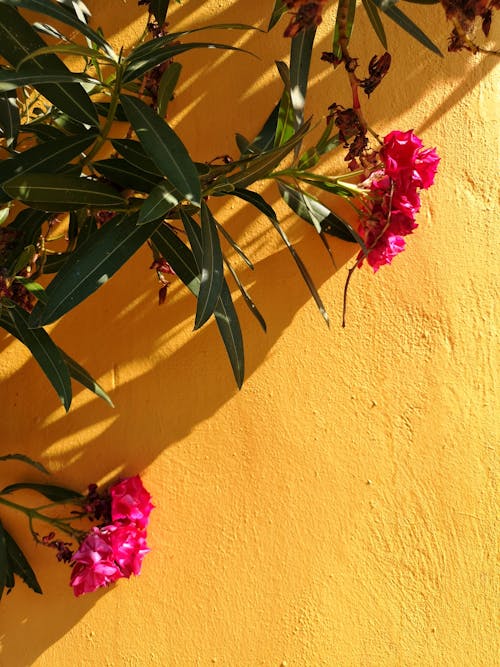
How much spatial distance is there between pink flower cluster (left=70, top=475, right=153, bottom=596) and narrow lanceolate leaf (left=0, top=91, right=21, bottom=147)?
2.23 feet

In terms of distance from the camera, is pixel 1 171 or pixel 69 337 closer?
pixel 1 171

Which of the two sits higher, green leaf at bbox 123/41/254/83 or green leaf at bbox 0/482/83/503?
green leaf at bbox 123/41/254/83

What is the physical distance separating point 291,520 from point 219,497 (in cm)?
16

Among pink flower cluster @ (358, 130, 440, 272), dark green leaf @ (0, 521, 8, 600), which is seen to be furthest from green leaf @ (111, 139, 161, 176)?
dark green leaf @ (0, 521, 8, 600)

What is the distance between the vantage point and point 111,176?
3.79ft

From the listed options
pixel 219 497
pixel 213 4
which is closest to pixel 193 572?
pixel 219 497

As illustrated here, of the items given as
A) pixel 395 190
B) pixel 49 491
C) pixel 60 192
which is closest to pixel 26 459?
pixel 49 491

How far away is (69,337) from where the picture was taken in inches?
59.7

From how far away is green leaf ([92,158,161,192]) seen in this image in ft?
3.74

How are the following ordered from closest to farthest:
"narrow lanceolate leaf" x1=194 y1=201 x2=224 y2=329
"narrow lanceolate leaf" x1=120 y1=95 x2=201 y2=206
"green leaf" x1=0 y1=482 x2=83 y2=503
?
"narrow lanceolate leaf" x1=120 y1=95 x2=201 y2=206, "narrow lanceolate leaf" x1=194 y1=201 x2=224 y2=329, "green leaf" x1=0 y1=482 x2=83 y2=503

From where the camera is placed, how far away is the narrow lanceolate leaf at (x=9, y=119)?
122 centimetres

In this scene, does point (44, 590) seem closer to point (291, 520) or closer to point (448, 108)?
point (291, 520)

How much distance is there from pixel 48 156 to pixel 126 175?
0.12 meters

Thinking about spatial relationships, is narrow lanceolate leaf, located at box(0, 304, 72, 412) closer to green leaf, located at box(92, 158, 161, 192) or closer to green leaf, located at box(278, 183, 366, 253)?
green leaf, located at box(92, 158, 161, 192)
